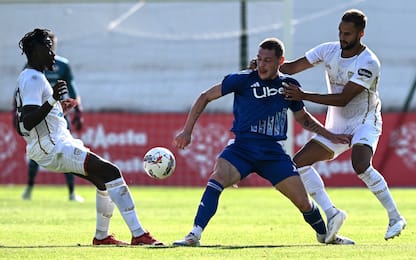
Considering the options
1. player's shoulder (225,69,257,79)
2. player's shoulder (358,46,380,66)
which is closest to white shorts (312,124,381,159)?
player's shoulder (358,46,380,66)

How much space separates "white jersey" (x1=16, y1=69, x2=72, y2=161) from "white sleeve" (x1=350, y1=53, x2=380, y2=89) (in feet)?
9.70

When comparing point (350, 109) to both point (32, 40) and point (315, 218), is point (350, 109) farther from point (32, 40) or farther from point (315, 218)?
point (32, 40)

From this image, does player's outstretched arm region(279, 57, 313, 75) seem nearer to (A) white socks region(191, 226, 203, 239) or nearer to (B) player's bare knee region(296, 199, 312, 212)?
(B) player's bare knee region(296, 199, 312, 212)

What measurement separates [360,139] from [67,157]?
2.96 metres

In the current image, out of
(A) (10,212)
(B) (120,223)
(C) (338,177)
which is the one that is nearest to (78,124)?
(A) (10,212)

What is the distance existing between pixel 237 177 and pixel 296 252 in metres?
1.07

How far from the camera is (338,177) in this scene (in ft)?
77.3

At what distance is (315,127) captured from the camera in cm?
1067

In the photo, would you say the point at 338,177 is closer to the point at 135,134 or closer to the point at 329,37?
the point at 135,134

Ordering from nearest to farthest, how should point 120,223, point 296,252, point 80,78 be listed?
point 296,252 → point 120,223 → point 80,78

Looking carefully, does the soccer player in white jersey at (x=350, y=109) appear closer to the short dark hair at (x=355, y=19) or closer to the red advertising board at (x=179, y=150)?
the short dark hair at (x=355, y=19)

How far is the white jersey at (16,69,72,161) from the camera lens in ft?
32.6

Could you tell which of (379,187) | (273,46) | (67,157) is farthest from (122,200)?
(379,187)

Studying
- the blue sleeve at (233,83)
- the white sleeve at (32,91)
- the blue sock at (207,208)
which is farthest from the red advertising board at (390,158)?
the white sleeve at (32,91)
